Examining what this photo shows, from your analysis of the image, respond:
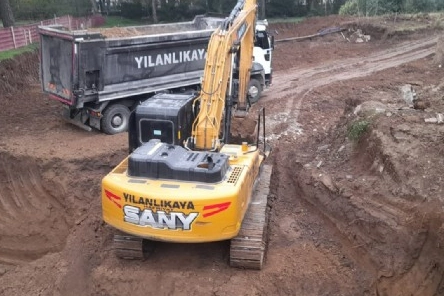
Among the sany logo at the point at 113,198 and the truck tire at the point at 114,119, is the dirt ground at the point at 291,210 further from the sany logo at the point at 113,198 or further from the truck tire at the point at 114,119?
the sany logo at the point at 113,198

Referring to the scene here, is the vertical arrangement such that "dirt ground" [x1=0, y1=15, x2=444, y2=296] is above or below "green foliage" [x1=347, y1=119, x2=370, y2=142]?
below

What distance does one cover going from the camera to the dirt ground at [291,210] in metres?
8.31

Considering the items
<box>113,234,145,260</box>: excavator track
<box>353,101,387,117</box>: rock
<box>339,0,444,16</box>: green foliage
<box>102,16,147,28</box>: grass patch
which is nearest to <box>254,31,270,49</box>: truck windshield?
<box>353,101,387,117</box>: rock

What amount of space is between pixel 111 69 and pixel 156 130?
4988mm

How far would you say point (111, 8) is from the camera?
3681 centimetres

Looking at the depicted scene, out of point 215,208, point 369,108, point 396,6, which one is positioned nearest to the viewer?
point 215,208

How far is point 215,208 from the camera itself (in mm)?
7664

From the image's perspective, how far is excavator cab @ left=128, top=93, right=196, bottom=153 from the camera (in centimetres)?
911

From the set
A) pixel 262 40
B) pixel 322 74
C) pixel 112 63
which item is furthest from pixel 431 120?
pixel 322 74

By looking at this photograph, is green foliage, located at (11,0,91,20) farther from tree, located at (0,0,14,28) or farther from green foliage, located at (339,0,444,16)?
green foliage, located at (339,0,444,16)

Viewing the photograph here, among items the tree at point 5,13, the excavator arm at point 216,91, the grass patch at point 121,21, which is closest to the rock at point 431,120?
the excavator arm at point 216,91

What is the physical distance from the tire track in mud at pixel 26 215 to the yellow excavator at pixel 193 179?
10.6ft

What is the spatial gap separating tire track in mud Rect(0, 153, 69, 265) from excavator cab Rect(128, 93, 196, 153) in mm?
3242

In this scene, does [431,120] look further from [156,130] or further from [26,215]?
[26,215]
